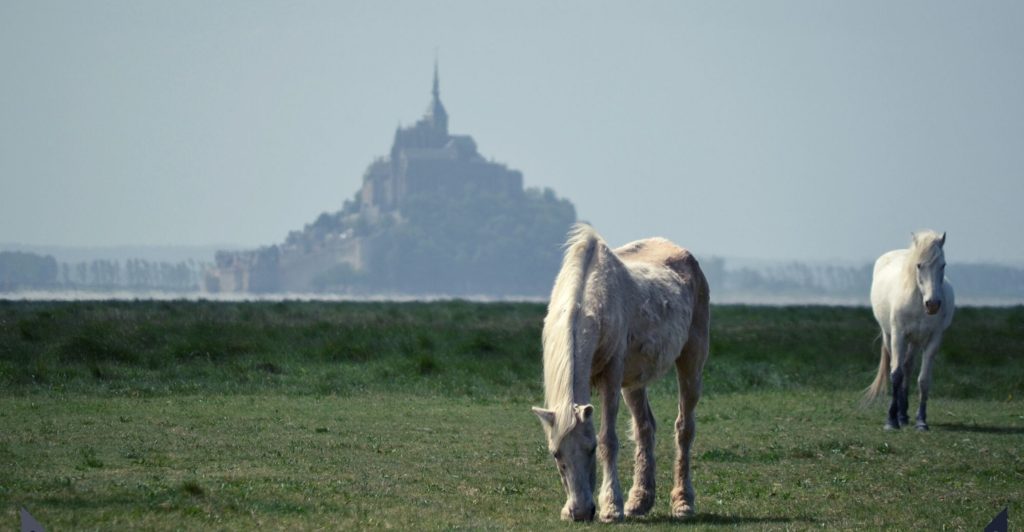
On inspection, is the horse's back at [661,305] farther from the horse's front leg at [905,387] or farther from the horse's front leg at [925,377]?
the horse's front leg at [905,387]

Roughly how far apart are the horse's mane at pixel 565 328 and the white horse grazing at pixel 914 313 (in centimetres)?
962

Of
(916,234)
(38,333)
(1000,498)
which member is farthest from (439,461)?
(38,333)

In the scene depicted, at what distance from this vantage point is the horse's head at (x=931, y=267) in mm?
20047

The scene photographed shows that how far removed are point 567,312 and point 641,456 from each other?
222 centimetres

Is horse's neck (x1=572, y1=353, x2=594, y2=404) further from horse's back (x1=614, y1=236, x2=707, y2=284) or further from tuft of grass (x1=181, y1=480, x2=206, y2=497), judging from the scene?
tuft of grass (x1=181, y1=480, x2=206, y2=497)

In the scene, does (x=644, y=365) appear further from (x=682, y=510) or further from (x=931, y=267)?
(x=931, y=267)

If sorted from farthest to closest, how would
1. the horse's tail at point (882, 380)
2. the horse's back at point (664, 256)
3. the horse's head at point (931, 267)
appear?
the horse's tail at point (882, 380) < the horse's head at point (931, 267) < the horse's back at point (664, 256)

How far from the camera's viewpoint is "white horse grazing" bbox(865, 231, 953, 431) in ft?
66.8

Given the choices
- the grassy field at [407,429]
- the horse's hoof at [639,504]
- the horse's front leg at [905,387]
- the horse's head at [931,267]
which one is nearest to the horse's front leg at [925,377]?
the horse's front leg at [905,387]

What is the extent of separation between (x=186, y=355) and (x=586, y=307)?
16814 millimetres

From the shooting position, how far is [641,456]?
12.9 meters

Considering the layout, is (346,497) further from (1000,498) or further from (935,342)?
(935,342)

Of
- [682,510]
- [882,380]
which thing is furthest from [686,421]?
[882,380]

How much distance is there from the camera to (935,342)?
21.6 meters
